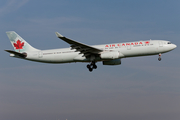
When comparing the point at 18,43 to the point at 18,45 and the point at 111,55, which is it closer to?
the point at 18,45

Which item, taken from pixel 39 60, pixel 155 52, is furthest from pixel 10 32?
pixel 155 52

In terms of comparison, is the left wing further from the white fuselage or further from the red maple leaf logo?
the red maple leaf logo

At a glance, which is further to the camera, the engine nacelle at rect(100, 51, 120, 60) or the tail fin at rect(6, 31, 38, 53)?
the tail fin at rect(6, 31, 38, 53)

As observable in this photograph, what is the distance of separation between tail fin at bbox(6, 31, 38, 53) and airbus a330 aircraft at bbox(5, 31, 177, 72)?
1740 millimetres

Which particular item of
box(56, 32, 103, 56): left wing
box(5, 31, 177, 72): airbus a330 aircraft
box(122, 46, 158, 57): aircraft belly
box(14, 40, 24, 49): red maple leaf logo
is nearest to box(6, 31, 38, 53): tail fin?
box(14, 40, 24, 49): red maple leaf logo

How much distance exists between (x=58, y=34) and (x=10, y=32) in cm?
1530

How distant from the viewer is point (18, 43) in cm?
4759

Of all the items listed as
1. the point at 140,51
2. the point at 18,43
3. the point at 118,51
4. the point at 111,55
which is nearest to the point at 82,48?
the point at 111,55

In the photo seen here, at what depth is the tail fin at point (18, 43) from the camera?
154ft

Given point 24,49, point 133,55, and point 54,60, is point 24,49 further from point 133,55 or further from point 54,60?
point 133,55

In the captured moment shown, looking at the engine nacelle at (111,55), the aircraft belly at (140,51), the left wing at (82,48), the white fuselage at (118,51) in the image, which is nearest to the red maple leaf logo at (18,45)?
the white fuselage at (118,51)

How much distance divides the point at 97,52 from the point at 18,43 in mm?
15290

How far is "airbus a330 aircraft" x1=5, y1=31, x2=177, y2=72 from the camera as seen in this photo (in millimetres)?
40625

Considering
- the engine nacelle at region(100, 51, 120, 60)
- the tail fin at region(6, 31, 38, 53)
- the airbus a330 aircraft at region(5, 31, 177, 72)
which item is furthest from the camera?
the tail fin at region(6, 31, 38, 53)
